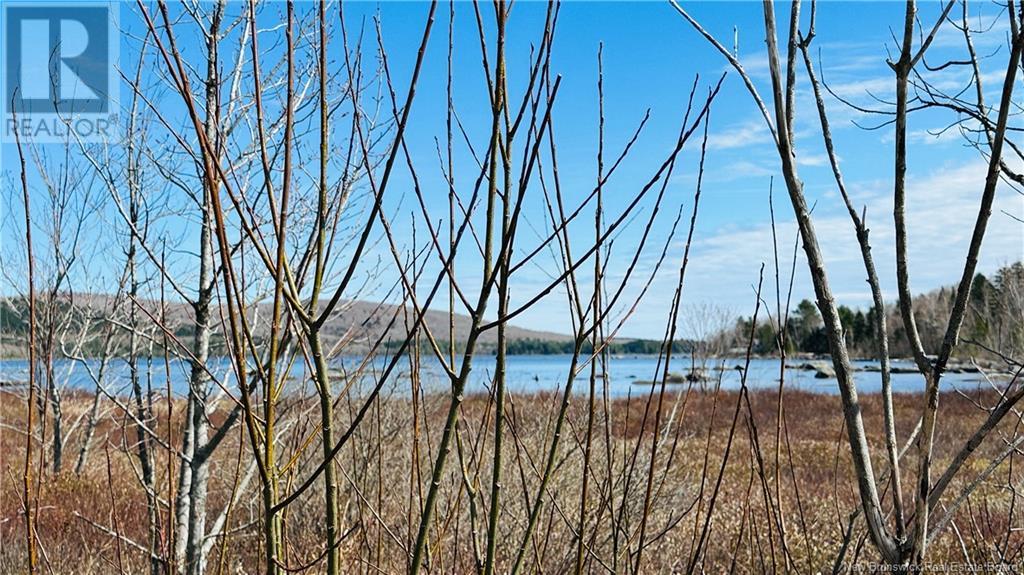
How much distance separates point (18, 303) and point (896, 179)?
483 inches

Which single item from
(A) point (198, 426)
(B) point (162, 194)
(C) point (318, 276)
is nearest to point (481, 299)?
(C) point (318, 276)

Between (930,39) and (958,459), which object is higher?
(930,39)

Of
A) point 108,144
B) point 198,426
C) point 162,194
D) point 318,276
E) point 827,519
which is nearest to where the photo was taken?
point 318,276

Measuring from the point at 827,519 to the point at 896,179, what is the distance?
7736mm

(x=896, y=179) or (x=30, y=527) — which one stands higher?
(x=896, y=179)

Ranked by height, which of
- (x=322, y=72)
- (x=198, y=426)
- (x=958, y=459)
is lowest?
(x=198, y=426)

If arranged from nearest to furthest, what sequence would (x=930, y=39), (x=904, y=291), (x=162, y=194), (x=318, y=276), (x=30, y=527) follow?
(x=318, y=276), (x=904, y=291), (x=930, y=39), (x=30, y=527), (x=162, y=194)

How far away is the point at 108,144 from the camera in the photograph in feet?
12.6

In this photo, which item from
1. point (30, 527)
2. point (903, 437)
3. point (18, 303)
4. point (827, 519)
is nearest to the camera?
point (30, 527)

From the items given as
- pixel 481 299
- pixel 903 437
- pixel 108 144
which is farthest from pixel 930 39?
pixel 903 437

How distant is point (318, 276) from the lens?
96 cm

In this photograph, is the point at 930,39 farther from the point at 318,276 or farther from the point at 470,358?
the point at 318,276

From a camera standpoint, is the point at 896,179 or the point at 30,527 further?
the point at 30,527

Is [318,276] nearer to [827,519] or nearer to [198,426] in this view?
[198,426]
